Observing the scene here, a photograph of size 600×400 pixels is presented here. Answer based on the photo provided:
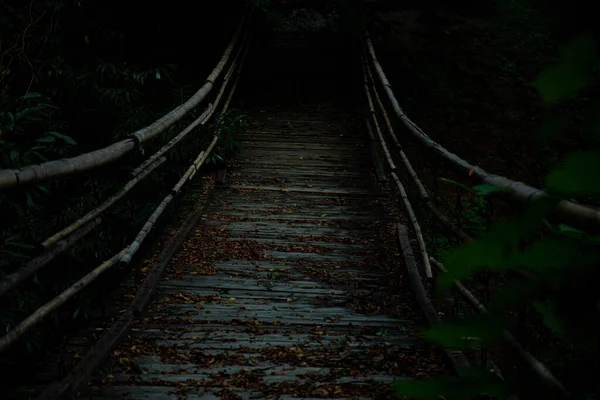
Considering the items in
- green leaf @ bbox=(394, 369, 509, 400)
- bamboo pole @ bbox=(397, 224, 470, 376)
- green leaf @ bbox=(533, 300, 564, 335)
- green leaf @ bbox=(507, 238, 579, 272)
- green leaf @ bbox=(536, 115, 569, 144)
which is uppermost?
green leaf @ bbox=(536, 115, 569, 144)

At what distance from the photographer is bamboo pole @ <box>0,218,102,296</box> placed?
199 cm

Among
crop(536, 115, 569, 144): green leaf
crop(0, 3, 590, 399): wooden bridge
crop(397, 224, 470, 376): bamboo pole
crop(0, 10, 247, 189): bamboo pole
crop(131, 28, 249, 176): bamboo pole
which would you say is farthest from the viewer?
crop(131, 28, 249, 176): bamboo pole

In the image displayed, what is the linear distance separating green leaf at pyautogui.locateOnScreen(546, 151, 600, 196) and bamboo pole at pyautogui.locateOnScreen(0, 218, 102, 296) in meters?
1.84

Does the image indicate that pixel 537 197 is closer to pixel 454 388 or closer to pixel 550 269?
pixel 550 269

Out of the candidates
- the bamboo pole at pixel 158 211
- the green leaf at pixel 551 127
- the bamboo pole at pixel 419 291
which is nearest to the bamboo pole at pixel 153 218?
the bamboo pole at pixel 158 211

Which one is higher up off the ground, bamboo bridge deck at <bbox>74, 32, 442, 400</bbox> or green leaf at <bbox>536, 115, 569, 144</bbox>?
green leaf at <bbox>536, 115, 569, 144</bbox>

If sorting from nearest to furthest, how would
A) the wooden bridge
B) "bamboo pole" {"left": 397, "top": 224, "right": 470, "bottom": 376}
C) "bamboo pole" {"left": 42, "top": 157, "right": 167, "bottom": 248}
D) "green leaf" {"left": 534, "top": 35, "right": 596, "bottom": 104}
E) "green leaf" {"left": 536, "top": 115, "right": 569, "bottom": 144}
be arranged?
"green leaf" {"left": 534, "top": 35, "right": 596, "bottom": 104} → "green leaf" {"left": 536, "top": 115, "right": 569, "bottom": 144} → "bamboo pole" {"left": 42, "top": 157, "right": 167, "bottom": 248} → the wooden bridge → "bamboo pole" {"left": 397, "top": 224, "right": 470, "bottom": 376}

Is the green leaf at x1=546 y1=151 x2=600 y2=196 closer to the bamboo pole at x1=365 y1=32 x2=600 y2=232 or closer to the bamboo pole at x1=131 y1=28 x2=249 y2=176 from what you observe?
the bamboo pole at x1=365 y1=32 x2=600 y2=232

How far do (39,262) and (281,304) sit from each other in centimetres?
165

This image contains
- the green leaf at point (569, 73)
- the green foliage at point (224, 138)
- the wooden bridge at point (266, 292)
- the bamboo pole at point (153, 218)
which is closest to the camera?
the green leaf at point (569, 73)

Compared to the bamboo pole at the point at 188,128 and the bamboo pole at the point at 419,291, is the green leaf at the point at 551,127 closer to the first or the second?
the bamboo pole at the point at 419,291

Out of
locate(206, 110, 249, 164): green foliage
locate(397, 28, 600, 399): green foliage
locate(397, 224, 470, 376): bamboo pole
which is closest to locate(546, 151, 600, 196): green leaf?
locate(397, 28, 600, 399): green foliage

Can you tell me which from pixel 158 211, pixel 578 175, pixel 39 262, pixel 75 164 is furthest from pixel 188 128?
pixel 578 175

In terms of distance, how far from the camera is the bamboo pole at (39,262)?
6.53ft
